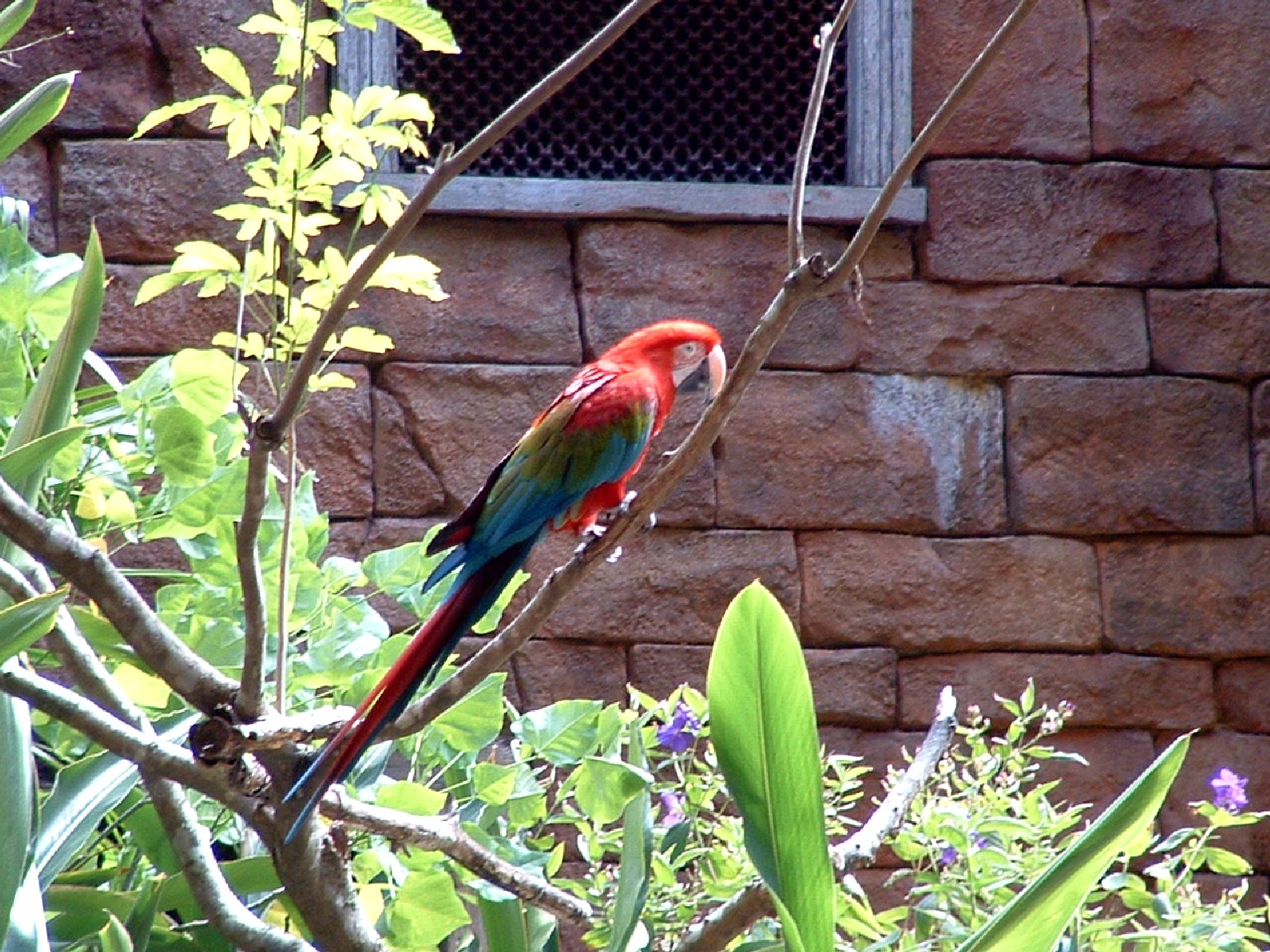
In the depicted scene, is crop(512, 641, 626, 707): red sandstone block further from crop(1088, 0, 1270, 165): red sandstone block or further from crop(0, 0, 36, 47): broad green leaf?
crop(0, 0, 36, 47): broad green leaf

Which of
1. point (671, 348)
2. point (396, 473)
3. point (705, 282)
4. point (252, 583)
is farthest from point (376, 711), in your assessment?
point (705, 282)

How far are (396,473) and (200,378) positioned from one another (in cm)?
93

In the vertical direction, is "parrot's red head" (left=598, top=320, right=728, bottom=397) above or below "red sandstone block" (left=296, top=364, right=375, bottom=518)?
above

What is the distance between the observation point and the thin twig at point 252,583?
80cm

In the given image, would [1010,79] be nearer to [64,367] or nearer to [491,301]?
[491,301]

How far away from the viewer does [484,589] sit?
111cm

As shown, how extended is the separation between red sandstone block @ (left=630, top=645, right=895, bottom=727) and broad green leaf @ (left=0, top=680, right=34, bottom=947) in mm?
1125

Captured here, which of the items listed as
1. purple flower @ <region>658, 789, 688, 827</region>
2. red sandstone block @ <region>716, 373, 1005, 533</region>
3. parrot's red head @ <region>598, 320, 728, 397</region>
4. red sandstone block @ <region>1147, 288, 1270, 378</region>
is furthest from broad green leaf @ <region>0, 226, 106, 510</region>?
red sandstone block @ <region>1147, 288, 1270, 378</region>

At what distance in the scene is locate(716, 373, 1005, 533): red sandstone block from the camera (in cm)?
209

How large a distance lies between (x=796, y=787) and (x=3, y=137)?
2.41 ft


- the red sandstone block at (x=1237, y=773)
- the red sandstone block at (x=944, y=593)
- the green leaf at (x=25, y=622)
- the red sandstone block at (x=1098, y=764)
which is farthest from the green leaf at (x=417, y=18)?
the red sandstone block at (x=1237, y=773)

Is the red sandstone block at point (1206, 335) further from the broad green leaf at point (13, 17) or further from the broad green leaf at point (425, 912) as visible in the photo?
the broad green leaf at point (13, 17)

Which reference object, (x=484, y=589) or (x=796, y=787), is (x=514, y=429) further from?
(x=796, y=787)

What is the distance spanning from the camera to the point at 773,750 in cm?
82
